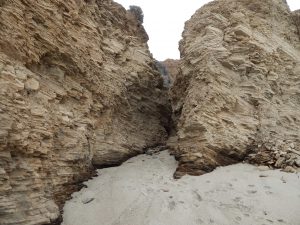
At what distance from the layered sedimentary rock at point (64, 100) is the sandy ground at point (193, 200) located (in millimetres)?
770

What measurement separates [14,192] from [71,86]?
3.85 metres

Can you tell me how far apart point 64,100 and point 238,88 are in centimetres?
539

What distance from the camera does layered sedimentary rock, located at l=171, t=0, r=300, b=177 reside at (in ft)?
32.1

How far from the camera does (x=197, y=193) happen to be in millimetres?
8500

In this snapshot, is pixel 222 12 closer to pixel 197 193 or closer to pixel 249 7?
pixel 249 7

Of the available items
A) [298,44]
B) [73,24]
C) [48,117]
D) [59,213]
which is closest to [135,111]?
[73,24]

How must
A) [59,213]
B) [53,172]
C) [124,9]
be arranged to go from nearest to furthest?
[59,213], [53,172], [124,9]

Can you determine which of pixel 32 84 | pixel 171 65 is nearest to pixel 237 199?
pixel 32 84

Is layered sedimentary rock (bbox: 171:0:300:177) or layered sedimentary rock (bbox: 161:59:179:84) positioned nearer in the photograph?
layered sedimentary rock (bbox: 171:0:300:177)

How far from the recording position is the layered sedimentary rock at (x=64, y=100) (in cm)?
712

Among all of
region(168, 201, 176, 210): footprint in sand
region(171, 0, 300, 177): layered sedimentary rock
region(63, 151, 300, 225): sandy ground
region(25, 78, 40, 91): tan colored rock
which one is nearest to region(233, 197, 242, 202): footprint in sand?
region(63, 151, 300, 225): sandy ground

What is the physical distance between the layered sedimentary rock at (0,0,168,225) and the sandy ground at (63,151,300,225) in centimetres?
77

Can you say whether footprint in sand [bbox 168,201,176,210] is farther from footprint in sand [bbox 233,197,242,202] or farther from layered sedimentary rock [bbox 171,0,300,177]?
layered sedimentary rock [bbox 171,0,300,177]

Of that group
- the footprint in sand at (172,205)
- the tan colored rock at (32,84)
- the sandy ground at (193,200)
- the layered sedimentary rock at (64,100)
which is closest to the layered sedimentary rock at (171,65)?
the layered sedimentary rock at (64,100)
